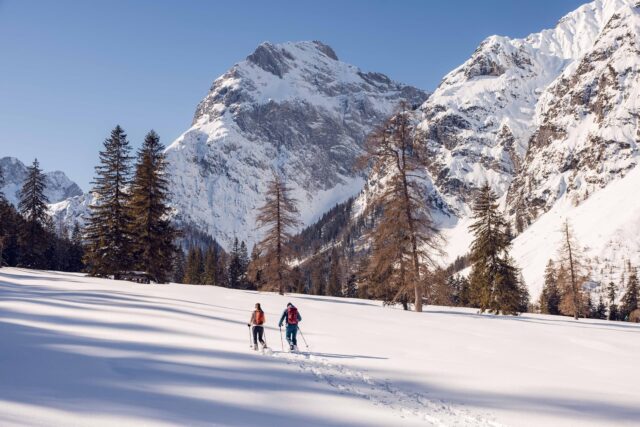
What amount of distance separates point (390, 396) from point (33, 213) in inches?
2198

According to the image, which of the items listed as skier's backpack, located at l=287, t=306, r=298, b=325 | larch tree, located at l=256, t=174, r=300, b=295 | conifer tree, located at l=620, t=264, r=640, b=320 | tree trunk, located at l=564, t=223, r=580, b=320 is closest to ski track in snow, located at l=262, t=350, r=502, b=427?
skier's backpack, located at l=287, t=306, r=298, b=325

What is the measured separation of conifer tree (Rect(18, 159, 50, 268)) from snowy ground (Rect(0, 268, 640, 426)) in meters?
39.7

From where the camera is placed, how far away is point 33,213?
177 ft

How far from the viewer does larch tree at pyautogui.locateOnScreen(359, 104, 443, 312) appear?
27.8 metres

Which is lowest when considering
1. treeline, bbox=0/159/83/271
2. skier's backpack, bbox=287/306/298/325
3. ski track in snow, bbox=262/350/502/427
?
ski track in snow, bbox=262/350/502/427

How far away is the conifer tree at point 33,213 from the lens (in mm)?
53969

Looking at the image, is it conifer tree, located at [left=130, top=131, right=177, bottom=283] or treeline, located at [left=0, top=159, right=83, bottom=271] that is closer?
conifer tree, located at [left=130, top=131, right=177, bottom=283]

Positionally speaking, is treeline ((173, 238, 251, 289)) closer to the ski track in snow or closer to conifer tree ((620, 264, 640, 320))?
conifer tree ((620, 264, 640, 320))

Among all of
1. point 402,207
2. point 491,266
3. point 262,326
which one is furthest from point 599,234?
→ point 262,326

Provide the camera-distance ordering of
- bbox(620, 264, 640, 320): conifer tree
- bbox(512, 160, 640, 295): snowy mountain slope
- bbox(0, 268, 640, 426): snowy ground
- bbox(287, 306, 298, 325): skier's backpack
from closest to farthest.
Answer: bbox(0, 268, 640, 426): snowy ground < bbox(287, 306, 298, 325): skier's backpack < bbox(620, 264, 640, 320): conifer tree < bbox(512, 160, 640, 295): snowy mountain slope

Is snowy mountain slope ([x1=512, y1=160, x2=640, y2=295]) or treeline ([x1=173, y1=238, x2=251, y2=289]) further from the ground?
snowy mountain slope ([x1=512, y1=160, x2=640, y2=295])

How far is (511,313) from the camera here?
132ft

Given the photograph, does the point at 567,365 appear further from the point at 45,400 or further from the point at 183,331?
the point at 45,400

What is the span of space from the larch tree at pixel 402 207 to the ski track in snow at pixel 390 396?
1532 centimetres
